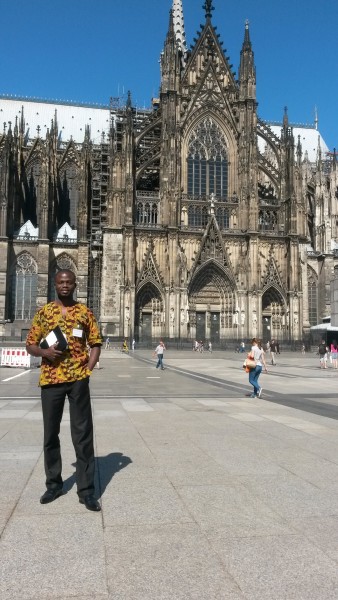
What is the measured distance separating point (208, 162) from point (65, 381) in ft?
143

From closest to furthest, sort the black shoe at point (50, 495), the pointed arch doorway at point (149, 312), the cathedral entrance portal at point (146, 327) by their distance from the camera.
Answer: the black shoe at point (50, 495) → the pointed arch doorway at point (149, 312) → the cathedral entrance portal at point (146, 327)

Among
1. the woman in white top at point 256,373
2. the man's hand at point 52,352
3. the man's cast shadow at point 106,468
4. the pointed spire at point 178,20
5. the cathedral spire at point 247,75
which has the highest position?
the pointed spire at point 178,20

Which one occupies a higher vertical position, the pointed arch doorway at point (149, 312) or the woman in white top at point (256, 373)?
the pointed arch doorway at point (149, 312)

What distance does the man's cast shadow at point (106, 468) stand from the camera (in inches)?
183

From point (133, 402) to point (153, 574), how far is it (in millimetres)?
7884

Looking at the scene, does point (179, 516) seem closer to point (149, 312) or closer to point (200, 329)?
point (149, 312)

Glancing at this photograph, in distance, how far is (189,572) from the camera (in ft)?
9.60

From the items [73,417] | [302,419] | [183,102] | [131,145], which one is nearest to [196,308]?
[131,145]

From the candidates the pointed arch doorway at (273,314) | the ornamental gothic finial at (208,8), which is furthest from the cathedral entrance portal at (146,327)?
the ornamental gothic finial at (208,8)

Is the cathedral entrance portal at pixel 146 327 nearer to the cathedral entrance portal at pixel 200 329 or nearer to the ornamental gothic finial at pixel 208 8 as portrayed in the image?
the cathedral entrance portal at pixel 200 329

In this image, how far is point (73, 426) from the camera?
167 inches

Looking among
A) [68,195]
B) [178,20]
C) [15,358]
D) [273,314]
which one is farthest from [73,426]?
[178,20]

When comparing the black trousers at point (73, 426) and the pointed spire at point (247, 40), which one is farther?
the pointed spire at point (247, 40)

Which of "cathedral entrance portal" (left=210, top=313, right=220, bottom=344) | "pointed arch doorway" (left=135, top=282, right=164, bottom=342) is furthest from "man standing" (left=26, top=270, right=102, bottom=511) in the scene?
"cathedral entrance portal" (left=210, top=313, right=220, bottom=344)
